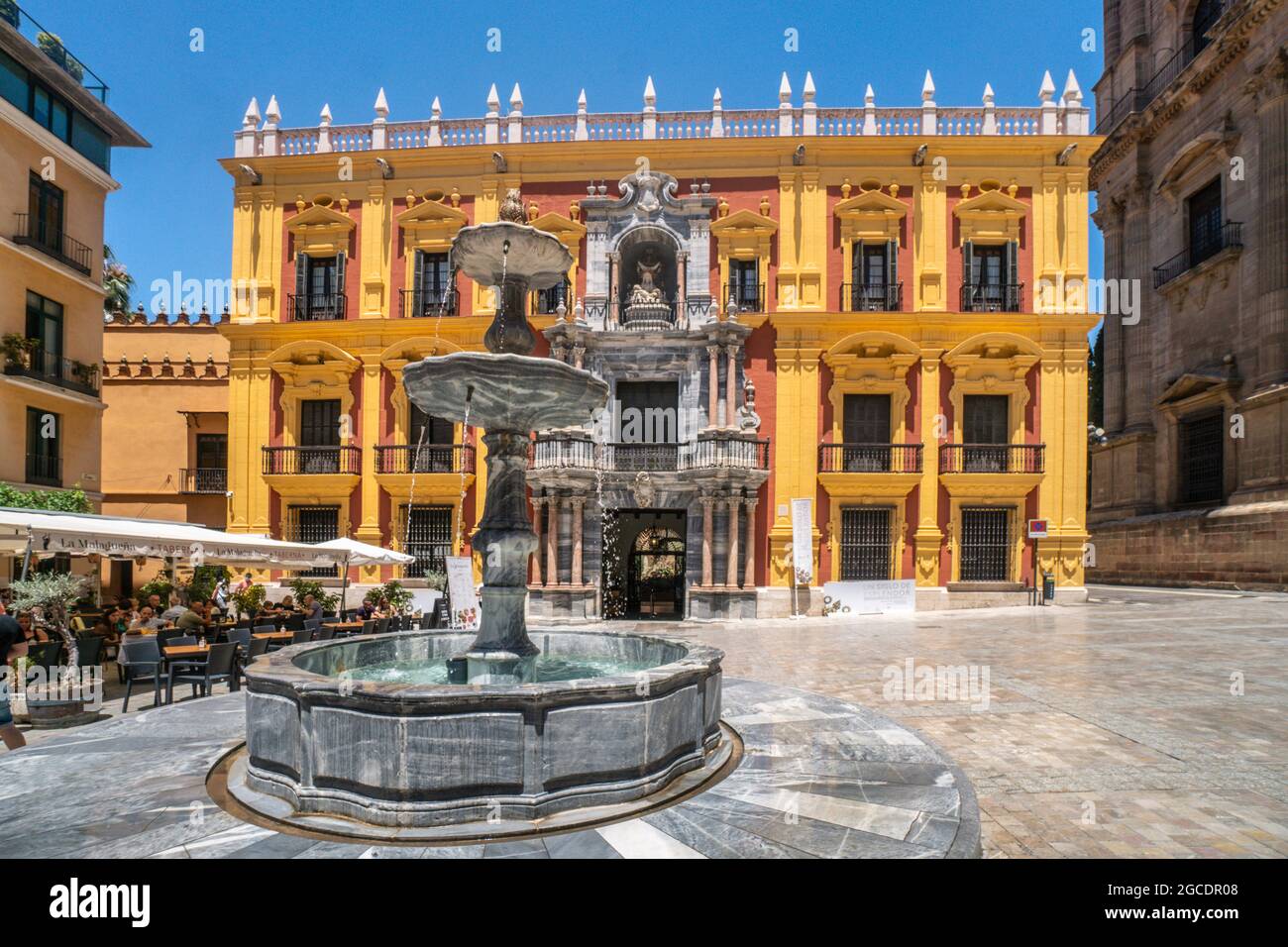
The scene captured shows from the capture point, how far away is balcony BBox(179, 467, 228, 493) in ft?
76.3

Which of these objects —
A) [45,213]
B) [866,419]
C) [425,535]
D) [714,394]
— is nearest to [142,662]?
[425,535]

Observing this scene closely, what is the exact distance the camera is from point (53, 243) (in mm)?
19047

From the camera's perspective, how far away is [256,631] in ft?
33.6

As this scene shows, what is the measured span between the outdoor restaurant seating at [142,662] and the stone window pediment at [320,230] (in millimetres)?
15764

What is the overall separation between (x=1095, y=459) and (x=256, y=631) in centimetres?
2960

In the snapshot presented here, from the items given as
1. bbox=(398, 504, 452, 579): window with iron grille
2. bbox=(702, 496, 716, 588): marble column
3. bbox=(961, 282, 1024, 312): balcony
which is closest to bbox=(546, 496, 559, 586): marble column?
bbox=(398, 504, 452, 579): window with iron grille

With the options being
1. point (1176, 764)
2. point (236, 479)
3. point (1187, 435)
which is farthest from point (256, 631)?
point (1187, 435)

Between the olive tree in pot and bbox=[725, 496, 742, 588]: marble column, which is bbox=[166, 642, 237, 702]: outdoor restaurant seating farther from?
bbox=[725, 496, 742, 588]: marble column

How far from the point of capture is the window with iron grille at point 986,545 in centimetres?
1922

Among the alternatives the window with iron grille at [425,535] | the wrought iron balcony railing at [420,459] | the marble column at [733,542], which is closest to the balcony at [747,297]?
the marble column at [733,542]

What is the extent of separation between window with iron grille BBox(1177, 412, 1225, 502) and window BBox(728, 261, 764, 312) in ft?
49.1

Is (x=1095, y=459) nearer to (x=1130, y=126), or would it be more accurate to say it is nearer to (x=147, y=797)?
(x=1130, y=126)

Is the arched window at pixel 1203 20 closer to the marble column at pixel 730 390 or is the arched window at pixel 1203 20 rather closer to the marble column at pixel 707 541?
the marble column at pixel 730 390

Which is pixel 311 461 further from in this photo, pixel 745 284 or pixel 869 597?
pixel 869 597
